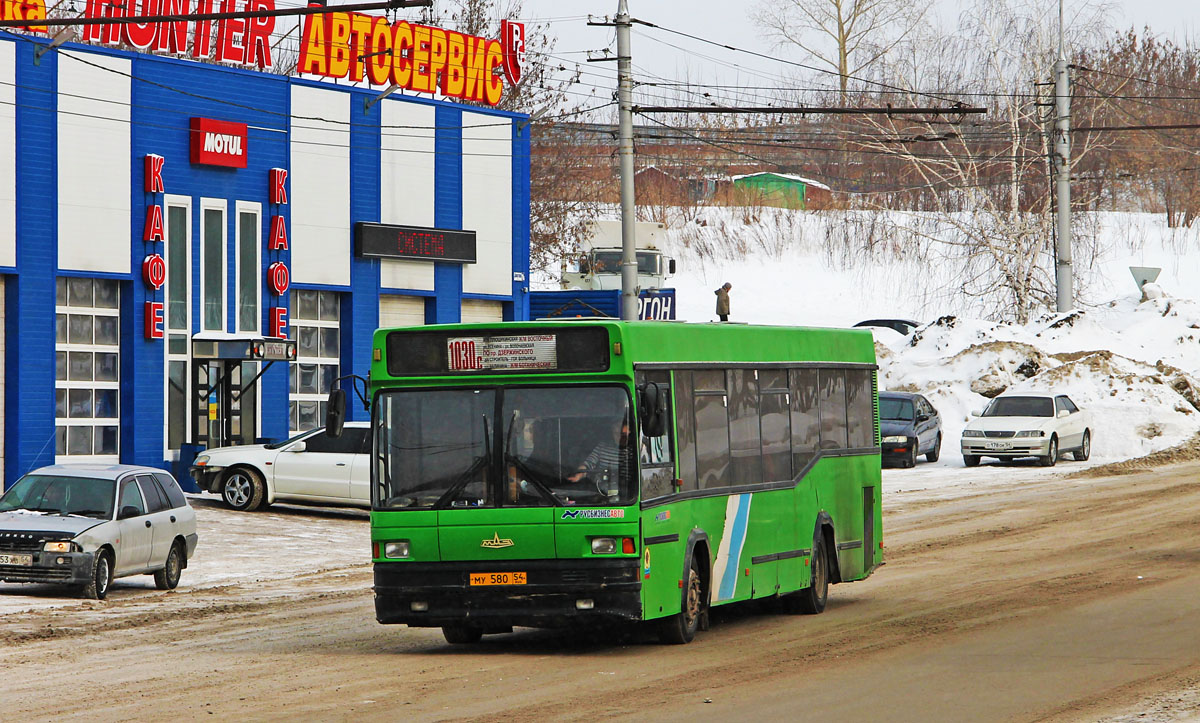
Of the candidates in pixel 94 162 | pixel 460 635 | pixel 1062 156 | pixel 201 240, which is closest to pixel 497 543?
pixel 460 635

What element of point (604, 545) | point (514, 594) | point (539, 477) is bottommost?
point (514, 594)

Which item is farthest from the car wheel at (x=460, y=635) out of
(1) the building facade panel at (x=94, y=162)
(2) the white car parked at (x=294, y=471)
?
(1) the building facade panel at (x=94, y=162)

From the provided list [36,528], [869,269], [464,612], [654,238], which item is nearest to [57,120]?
[36,528]

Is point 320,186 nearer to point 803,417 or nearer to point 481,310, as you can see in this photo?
point 481,310

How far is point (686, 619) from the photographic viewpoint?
1323cm

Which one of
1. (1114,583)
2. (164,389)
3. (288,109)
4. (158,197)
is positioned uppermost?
(288,109)

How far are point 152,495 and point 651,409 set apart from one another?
29.1ft

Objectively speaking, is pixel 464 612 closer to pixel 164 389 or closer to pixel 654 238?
pixel 164 389

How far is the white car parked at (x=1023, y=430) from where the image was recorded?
37375 mm

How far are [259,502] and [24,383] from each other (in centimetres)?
457

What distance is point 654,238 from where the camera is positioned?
176 ft

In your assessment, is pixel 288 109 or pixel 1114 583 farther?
pixel 288 109

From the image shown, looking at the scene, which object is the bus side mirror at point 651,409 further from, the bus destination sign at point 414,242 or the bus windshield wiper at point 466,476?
the bus destination sign at point 414,242

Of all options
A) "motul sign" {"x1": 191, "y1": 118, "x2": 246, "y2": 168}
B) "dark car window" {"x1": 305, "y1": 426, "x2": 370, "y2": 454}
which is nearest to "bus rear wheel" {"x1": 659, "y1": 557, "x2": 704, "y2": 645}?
"dark car window" {"x1": 305, "y1": 426, "x2": 370, "y2": 454}
